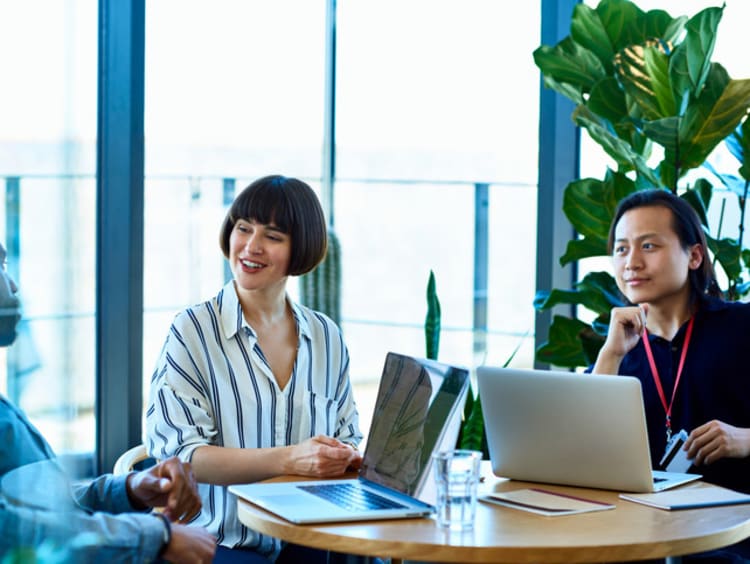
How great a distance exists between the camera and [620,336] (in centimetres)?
253

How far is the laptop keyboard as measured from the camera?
1.86 meters

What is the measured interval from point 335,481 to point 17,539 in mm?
975

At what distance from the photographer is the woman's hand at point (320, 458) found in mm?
2143

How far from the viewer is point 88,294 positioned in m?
1.20

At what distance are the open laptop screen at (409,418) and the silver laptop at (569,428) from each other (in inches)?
6.8

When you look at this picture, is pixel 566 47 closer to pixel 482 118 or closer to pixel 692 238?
pixel 692 238

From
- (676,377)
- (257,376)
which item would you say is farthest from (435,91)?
(257,376)

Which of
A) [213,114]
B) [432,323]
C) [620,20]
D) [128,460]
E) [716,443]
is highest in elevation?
[620,20]

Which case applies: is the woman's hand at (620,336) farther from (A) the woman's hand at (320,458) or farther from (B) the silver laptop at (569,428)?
(A) the woman's hand at (320,458)

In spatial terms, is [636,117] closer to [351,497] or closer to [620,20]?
[620,20]

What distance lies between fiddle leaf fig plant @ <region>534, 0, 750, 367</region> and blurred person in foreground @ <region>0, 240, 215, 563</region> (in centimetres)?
183

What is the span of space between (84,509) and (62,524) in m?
0.29

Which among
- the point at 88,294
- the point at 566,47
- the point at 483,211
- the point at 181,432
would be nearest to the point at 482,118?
the point at 483,211

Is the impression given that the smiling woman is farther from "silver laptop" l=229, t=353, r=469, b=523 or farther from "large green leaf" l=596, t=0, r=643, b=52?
"large green leaf" l=596, t=0, r=643, b=52
